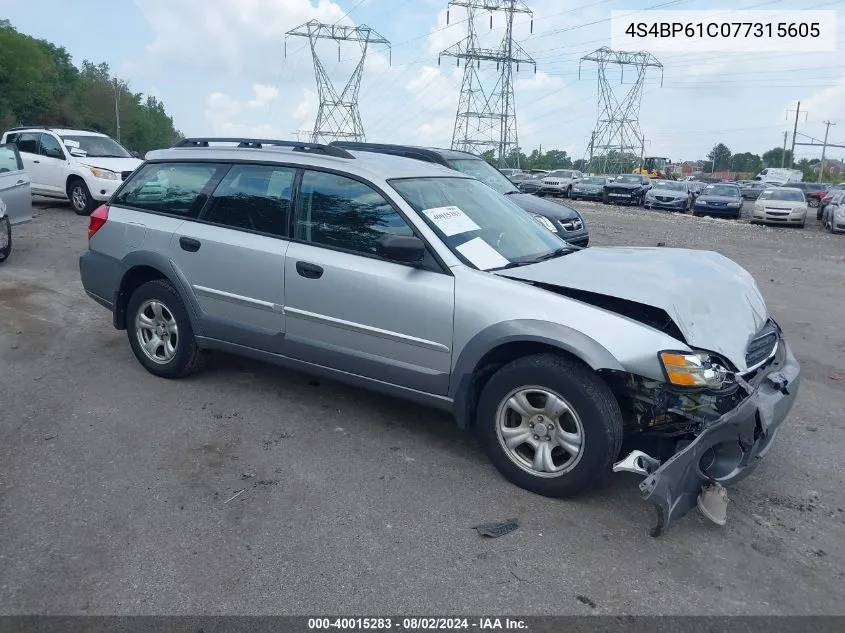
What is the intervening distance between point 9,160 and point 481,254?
381 inches

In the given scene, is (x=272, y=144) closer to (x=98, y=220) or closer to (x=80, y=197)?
(x=98, y=220)

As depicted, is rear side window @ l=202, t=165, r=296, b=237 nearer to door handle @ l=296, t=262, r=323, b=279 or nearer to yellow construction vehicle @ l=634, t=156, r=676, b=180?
door handle @ l=296, t=262, r=323, b=279

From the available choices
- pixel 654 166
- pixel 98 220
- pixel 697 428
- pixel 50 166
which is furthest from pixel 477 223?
pixel 654 166

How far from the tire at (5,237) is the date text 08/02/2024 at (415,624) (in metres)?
9.22

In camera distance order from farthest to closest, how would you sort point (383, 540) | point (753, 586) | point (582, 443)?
point (582, 443)
point (383, 540)
point (753, 586)

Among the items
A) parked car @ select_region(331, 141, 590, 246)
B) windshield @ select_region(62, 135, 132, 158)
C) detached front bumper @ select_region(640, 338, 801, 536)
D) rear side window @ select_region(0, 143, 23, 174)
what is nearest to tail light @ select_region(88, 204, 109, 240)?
detached front bumper @ select_region(640, 338, 801, 536)

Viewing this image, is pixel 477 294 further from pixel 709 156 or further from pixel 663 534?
pixel 709 156

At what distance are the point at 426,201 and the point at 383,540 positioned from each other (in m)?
2.12

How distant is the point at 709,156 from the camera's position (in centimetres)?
13725

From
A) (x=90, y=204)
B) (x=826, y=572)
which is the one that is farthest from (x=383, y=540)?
(x=90, y=204)

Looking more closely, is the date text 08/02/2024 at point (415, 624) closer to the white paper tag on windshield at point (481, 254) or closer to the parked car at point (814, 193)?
the white paper tag on windshield at point (481, 254)

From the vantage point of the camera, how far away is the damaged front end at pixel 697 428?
3324 millimetres

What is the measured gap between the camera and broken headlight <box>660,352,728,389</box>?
11.3 feet

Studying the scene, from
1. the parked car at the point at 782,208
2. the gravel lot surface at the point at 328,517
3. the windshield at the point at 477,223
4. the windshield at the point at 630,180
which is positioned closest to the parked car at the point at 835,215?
the parked car at the point at 782,208
